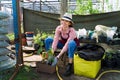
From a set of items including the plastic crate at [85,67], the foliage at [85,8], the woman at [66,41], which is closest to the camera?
the plastic crate at [85,67]

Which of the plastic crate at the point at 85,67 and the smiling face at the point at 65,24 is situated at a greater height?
the smiling face at the point at 65,24

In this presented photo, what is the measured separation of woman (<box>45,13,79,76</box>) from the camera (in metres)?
4.71

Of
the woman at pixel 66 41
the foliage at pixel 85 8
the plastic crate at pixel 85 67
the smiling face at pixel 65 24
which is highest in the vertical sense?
the foliage at pixel 85 8

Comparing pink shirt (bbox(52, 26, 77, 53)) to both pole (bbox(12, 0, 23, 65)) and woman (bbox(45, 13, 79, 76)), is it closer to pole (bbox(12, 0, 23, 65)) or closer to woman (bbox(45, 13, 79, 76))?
woman (bbox(45, 13, 79, 76))

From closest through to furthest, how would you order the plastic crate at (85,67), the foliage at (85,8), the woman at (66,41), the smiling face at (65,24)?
1. the plastic crate at (85,67)
2. the woman at (66,41)
3. the smiling face at (65,24)
4. the foliage at (85,8)

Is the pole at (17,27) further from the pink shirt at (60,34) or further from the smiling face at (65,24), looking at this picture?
the smiling face at (65,24)

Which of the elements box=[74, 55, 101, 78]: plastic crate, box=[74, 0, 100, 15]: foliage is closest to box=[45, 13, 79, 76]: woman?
box=[74, 55, 101, 78]: plastic crate

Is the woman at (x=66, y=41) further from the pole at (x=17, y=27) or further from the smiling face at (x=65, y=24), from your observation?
the pole at (x=17, y=27)

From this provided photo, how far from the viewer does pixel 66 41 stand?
16.8 feet

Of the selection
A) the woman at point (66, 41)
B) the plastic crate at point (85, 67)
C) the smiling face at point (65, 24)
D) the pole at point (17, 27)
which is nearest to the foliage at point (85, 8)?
the woman at point (66, 41)

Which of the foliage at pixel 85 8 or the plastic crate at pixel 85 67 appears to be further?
the foliage at pixel 85 8

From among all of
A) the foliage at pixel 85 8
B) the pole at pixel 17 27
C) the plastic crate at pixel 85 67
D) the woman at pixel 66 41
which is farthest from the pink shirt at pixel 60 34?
the foliage at pixel 85 8

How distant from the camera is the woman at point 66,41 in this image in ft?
15.5

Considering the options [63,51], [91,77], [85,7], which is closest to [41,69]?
[63,51]
